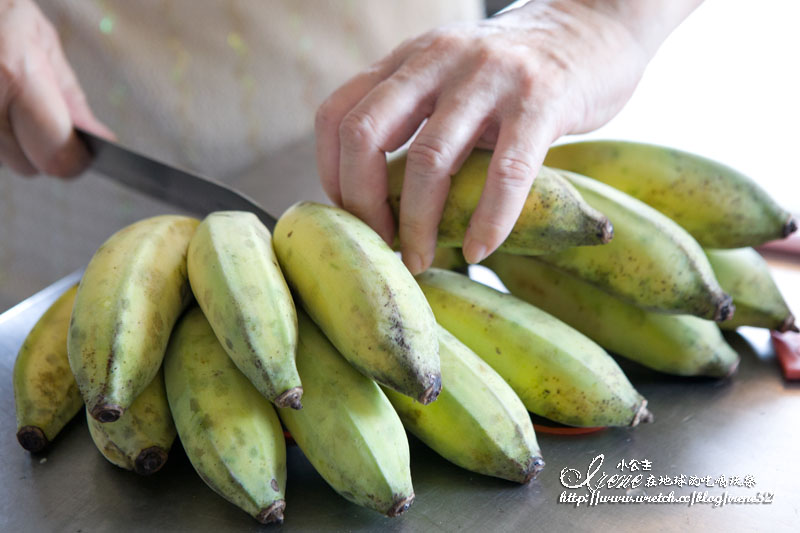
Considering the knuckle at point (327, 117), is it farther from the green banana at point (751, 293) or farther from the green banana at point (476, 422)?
the green banana at point (751, 293)

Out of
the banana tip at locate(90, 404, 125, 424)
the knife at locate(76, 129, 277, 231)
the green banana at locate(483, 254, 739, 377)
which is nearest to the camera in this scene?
the banana tip at locate(90, 404, 125, 424)

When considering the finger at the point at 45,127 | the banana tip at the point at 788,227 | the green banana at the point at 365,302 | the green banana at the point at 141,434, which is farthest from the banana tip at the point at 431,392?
the finger at the point at 45,127

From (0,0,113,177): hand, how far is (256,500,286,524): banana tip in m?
0.82

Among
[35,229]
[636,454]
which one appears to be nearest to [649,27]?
[636,454]

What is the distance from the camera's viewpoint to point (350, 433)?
→ 517 mm

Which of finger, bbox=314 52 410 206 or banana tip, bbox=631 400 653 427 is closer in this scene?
banana tip, bbox=631 400 653 427

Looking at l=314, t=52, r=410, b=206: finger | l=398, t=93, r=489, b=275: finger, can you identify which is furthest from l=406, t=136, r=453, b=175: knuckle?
l=314, t=52, r=410, b=206: finger

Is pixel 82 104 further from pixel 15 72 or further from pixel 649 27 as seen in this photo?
pixel 649 27

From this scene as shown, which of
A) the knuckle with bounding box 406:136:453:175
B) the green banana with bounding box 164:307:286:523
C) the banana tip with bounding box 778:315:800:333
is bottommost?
the banana tip with bounding box 778:315:800:333

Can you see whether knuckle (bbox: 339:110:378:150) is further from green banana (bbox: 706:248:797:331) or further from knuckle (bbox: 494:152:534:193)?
green banana (bbox: 706:248:797:331)

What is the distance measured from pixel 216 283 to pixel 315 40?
132 cm

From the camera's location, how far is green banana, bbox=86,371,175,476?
0.57 m

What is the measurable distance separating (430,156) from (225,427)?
298 millimetres

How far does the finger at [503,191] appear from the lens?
2.02 ft
